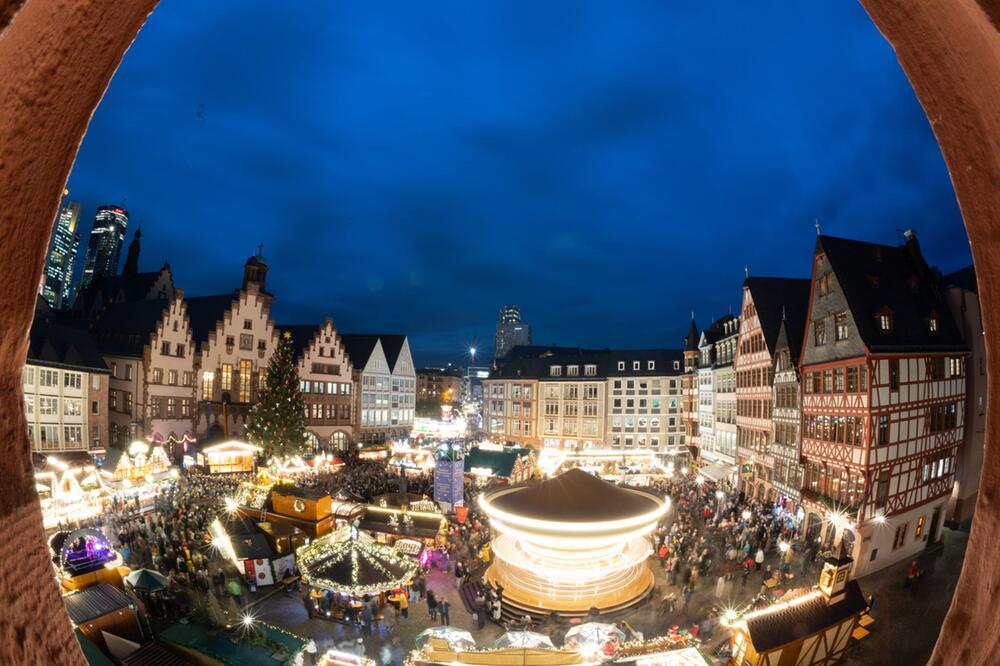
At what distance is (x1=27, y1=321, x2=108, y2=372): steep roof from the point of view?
89.1ft

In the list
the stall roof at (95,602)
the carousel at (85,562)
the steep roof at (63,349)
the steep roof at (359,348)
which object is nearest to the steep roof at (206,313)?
the steep roof at (63,349)

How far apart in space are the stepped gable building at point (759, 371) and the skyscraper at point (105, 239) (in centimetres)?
19112

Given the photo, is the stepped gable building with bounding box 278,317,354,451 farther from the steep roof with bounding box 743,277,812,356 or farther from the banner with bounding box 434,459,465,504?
the steep roof with bounding box 743,277,812,356

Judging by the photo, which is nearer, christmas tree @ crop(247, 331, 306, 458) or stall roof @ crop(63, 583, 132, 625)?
stall roof @ crop(63, 583, 132, 625)

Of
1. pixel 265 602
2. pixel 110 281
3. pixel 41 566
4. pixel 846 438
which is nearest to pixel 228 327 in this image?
pixel 110 281

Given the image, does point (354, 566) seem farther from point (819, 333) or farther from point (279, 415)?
point (279, 415)

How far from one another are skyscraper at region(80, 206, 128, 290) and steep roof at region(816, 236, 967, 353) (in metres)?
197

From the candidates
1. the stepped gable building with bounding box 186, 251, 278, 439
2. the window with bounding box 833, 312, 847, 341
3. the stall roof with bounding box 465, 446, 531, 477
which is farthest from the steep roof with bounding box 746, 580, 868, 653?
the stepped gable building with bounding box 186, 251, 278, 439

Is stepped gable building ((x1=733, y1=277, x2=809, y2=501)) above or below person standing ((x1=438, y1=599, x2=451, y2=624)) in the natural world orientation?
above

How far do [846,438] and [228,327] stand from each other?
135ft

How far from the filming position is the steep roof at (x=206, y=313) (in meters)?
39.5

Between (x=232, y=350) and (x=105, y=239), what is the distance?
166333mm

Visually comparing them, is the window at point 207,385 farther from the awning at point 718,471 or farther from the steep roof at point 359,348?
the awning at point 718,471

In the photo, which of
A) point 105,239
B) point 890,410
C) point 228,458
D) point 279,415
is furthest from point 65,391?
point 105,239
